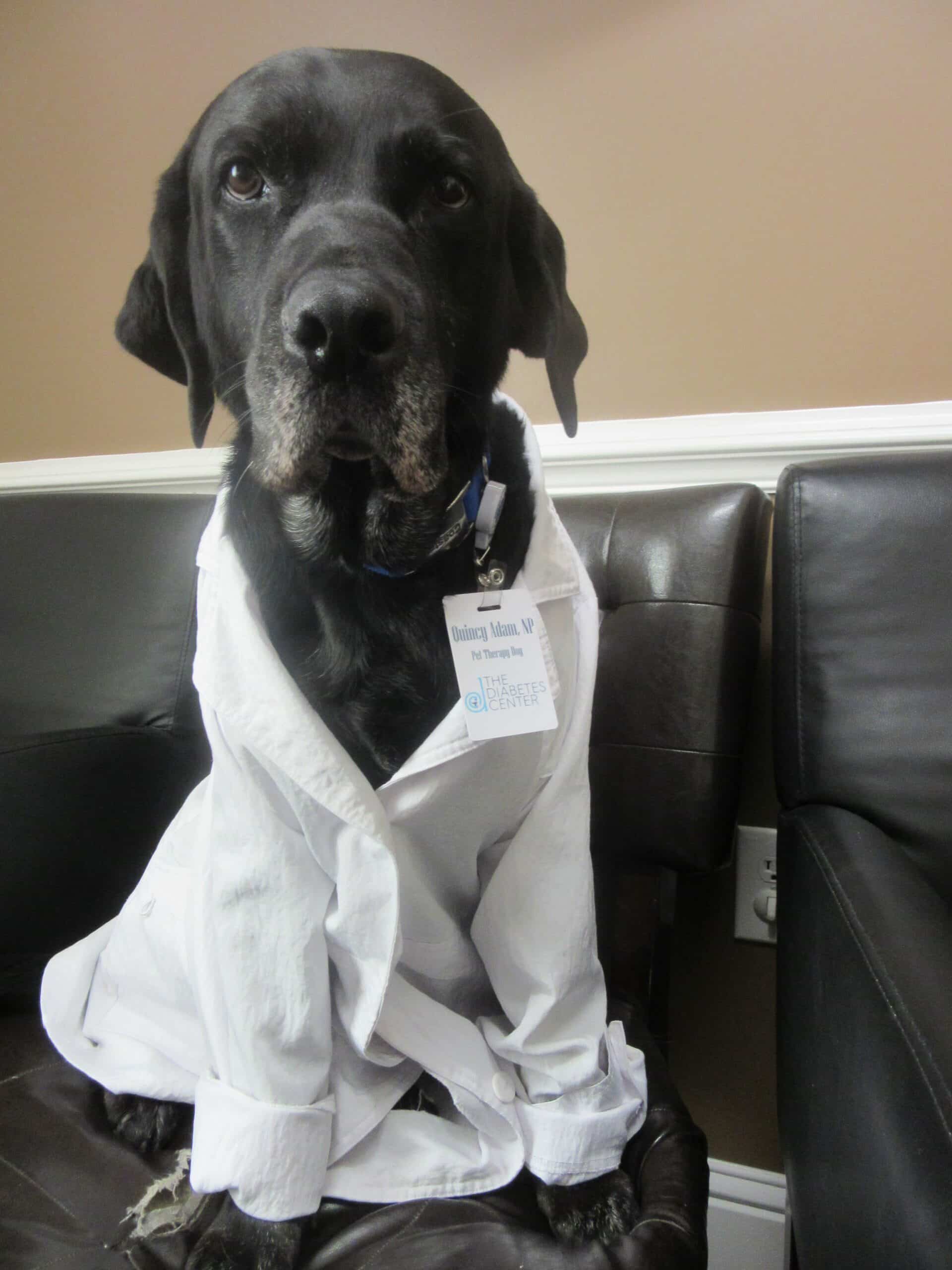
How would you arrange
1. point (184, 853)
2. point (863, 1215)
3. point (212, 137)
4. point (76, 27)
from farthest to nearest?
point (76, 27)
point (184, 853)
point (212, 137)
point (863, 1215)

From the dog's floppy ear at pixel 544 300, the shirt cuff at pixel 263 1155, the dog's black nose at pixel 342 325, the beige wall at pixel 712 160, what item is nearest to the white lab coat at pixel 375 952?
the shirt cuff at pixel 263 1155

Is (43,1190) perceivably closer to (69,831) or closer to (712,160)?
(69,831)

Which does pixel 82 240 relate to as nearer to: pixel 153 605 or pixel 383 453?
pixel 153 605

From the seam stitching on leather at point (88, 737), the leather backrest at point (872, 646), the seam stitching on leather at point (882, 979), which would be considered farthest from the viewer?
the seam stitching on leather at point (88, 737)

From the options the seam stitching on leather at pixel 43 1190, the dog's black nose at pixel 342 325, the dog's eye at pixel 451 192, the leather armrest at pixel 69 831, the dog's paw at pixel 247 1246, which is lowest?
the dog's paw at pixel 247 1246

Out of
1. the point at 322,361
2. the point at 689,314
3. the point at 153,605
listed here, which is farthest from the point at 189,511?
the point at 689,314

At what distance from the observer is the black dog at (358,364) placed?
68 centimetres

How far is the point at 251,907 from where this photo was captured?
71 centimetres

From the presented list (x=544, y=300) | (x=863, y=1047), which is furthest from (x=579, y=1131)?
(x=544, y=300)

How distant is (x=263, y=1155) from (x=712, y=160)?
4.38 ft

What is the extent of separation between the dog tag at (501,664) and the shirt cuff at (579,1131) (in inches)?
13.6

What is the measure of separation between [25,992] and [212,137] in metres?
0.98

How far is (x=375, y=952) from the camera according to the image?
72cm

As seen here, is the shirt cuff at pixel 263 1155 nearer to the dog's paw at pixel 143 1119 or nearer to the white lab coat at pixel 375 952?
the white lab coat at pixel 375 952
